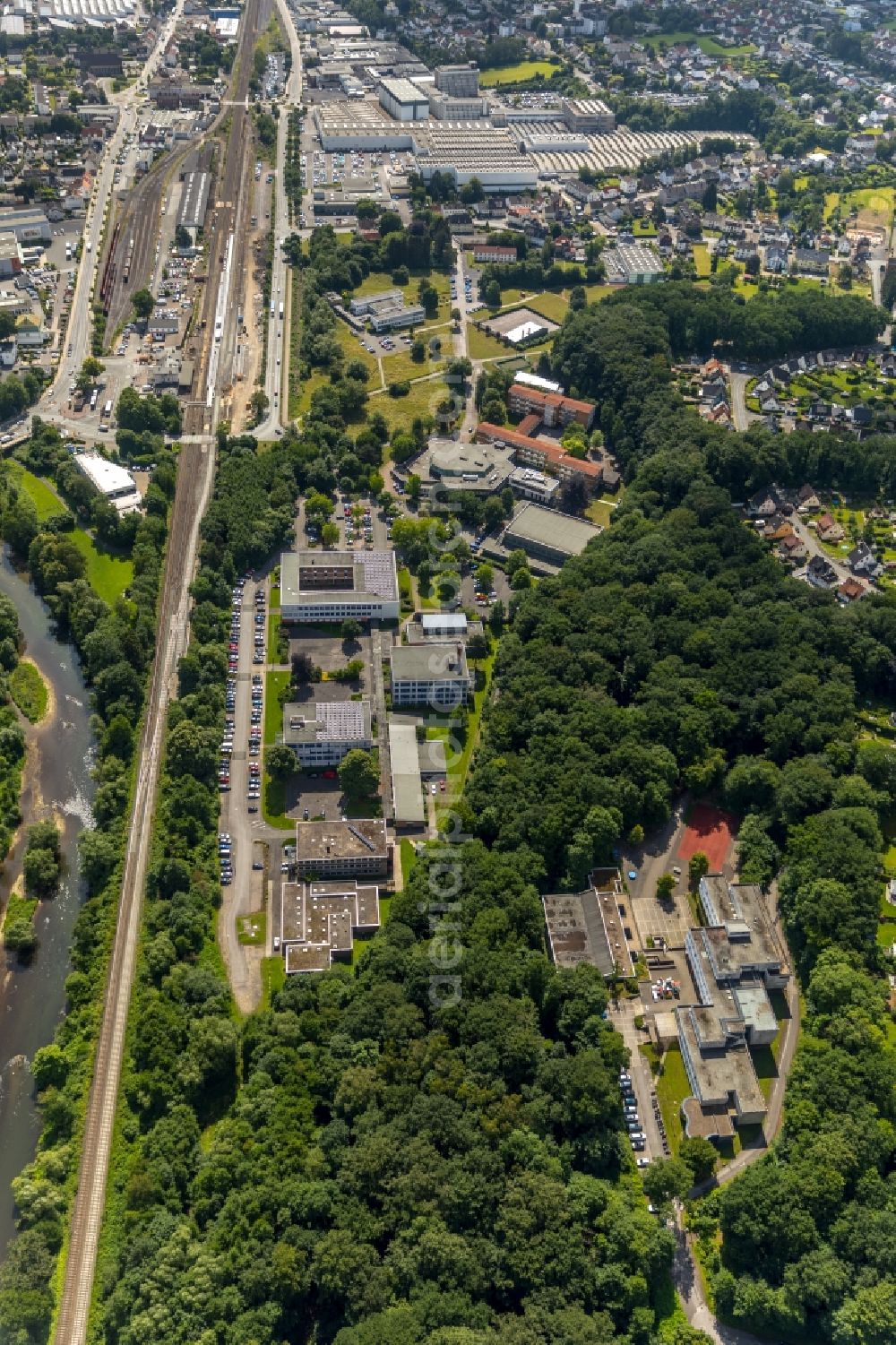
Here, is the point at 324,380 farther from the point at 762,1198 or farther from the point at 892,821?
the point at 762,1198

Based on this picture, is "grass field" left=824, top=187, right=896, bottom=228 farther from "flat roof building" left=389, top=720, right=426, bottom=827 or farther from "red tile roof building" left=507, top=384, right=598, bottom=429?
"flat roof building" left=389, top=720, right=426, bottom=827

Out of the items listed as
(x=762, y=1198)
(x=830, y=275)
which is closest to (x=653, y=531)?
(x=762, y=1198)

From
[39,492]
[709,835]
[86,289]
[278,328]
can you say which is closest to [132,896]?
[709,835]

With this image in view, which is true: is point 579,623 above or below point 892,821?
above

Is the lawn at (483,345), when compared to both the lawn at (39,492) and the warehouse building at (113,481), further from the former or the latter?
the lawn at (39,492)

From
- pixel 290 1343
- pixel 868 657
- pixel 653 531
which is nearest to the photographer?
pixel 290 1343

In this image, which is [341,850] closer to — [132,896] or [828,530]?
[132,896]

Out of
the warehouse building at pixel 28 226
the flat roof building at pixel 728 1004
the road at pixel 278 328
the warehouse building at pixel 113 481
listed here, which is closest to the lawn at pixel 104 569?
the warehouse building at pixel 113 481

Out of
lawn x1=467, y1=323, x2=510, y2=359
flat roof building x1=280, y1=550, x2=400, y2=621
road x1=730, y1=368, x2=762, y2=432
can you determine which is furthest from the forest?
lawn x1=467, y1=323, x2=510, y2=359
